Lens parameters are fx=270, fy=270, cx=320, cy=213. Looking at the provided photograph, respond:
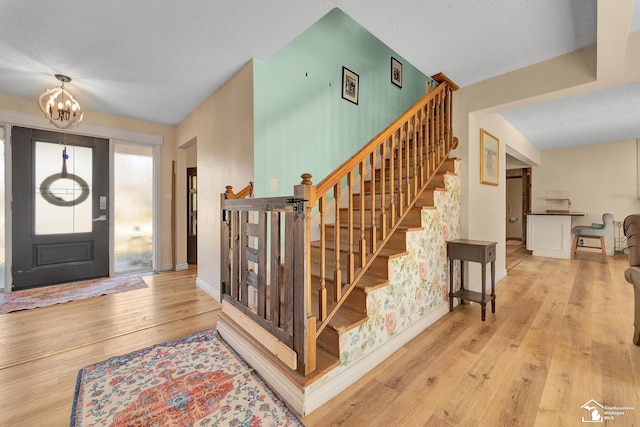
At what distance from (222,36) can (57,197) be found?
344cm

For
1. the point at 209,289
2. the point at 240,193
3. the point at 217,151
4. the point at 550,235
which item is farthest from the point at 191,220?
the point at 550,235

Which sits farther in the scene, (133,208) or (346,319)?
(133,208)

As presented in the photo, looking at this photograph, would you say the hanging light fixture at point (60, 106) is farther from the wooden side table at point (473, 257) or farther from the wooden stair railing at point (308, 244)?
the wooden side table at point (473, 257)

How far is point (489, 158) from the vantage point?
134 inches

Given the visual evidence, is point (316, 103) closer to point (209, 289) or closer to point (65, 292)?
point (209, 289)

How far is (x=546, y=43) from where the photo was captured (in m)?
2.19

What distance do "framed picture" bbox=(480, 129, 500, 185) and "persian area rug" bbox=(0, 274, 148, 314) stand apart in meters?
4.58

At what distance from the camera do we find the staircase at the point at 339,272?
4.76ft

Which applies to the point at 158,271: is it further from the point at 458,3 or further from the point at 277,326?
the point at 458,3

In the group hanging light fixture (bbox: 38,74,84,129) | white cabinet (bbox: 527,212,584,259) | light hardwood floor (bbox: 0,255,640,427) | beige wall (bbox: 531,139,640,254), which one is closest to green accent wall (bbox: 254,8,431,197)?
light hardwood floor (bbox: 0,255,640,427)

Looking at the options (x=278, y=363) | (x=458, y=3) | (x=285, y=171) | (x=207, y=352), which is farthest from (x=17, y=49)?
(x=458, y=3)

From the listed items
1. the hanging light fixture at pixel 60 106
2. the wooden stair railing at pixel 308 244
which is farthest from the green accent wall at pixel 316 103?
the hanging light fixture at pixel 60 106

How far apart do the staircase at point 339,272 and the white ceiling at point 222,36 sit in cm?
53

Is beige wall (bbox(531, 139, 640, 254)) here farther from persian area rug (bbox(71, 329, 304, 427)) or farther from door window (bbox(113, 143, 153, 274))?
door window (bbox(113, 143, 153, 274))
